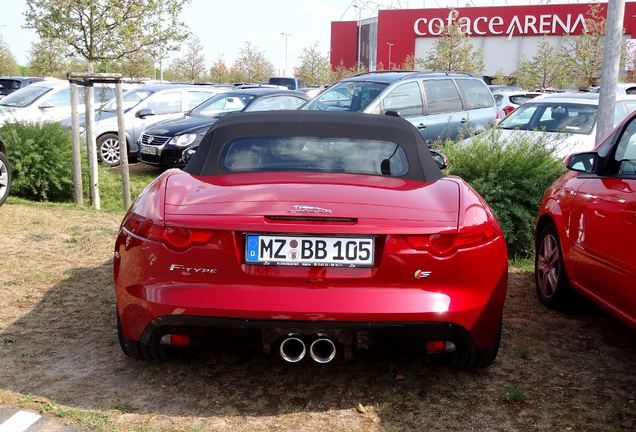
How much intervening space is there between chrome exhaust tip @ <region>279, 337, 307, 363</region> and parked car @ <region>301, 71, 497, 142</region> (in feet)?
24.5

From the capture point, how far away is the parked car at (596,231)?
13.2ft

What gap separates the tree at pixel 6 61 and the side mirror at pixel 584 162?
5253 centimetres

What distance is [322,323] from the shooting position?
10.7 ft

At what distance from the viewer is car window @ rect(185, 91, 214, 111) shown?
1606 cm

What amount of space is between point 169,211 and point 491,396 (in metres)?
1.81

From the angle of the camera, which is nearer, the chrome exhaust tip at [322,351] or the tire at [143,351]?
the chrome exhaust tip at [322,351]

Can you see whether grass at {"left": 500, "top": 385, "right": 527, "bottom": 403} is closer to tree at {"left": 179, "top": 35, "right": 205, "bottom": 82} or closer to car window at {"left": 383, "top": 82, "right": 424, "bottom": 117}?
car window at {"left": 383, "top": 82, "right": 424, "bottom": 117}

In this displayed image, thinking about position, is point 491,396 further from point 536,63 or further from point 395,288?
point 536,63

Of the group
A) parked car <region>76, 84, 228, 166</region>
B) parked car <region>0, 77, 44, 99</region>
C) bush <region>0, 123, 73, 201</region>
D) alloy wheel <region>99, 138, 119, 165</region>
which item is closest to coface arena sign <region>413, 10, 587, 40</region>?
parked car <region>0, 77, 44, 99</region>

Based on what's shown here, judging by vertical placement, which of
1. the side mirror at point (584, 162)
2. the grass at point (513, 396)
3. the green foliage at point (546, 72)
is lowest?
the grass at point (513, 396)

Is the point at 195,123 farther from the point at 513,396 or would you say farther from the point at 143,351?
the point at 513,396

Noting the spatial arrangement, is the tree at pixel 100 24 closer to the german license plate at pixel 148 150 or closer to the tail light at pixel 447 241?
the german license plate at pixel 148 150

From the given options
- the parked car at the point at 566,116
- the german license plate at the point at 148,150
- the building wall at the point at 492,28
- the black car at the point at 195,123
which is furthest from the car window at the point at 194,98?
the building wall at the point at 492,28

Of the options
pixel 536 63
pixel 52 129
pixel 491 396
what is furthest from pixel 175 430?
pixel 536 63
